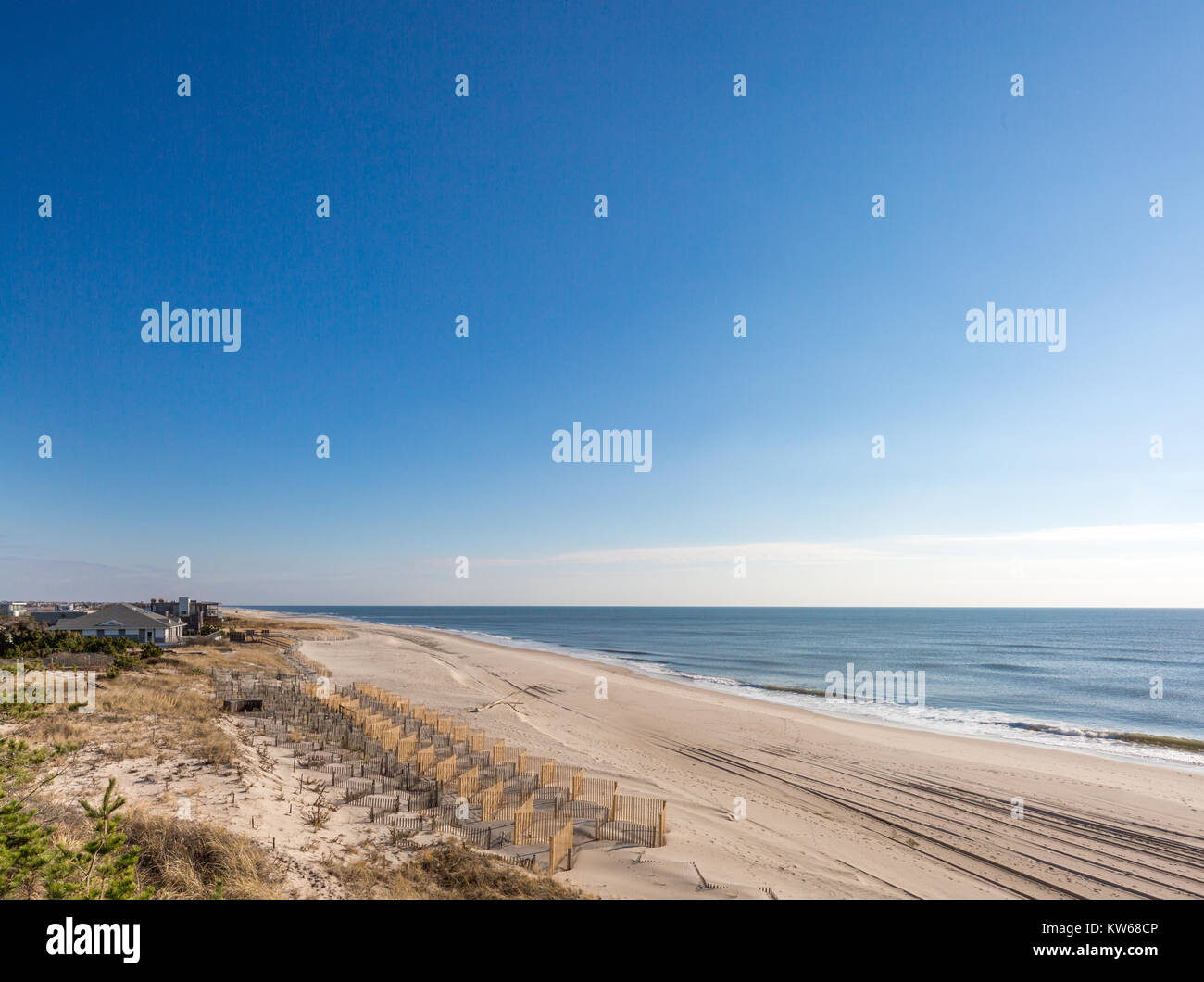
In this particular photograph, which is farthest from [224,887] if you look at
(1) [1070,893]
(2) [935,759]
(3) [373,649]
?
(3) [373,649]

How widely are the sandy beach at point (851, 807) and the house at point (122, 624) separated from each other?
26040mm

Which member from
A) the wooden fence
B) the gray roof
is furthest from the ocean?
the gray roof

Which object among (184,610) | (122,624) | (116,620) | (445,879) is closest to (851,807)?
(445,879)

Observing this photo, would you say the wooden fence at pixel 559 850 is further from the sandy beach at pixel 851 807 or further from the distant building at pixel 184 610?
the distant building at pixel 184 610

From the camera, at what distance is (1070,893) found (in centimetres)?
1343

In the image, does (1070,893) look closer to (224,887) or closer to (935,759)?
(935,759)

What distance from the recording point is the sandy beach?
13.2 meters
